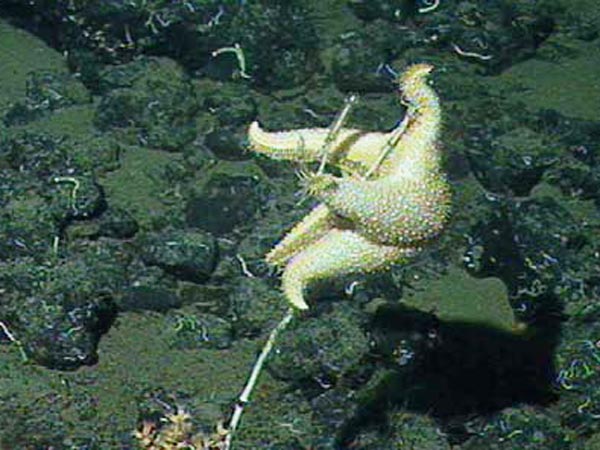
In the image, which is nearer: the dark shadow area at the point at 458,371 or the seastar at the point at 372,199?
the seastar at the point at 372,199

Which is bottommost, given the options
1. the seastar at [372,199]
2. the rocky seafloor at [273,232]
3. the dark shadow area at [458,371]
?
the dark shadow area at [458,371]

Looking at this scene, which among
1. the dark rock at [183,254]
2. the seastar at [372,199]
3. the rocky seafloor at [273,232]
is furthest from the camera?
the dark rock at [183,254]

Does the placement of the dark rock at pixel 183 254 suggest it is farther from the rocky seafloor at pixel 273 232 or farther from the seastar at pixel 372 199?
the seastar at pixel 372 199

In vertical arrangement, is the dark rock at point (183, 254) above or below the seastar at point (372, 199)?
below

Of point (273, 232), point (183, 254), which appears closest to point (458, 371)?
point (273, 232)

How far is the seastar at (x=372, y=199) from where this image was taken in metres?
2.76

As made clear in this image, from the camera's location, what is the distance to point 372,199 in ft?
8.95

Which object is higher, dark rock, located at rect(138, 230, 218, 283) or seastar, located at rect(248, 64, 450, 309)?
seastar, located at rect(248, 64, 450, 309)

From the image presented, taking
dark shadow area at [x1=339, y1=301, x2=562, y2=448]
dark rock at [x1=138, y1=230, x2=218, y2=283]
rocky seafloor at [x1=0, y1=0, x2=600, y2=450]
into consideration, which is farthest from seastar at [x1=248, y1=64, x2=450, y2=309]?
dark rock at [x1=138, y1=230, x2=218, y2=283]

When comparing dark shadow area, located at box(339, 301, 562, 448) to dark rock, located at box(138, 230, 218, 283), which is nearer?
dark shadow area, located at box(339, 301, 562, 448)

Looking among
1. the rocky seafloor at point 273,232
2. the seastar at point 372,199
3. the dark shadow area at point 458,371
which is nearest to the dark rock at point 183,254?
the rocky seafloor at point 273,232

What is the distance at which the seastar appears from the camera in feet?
9.05

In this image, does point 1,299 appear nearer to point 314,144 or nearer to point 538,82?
point 314,144

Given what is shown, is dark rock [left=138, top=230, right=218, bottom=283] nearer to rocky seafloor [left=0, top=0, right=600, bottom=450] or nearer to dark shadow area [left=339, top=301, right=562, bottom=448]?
rocky seafloor [left=0, top=0, right=600, bottom=450]
